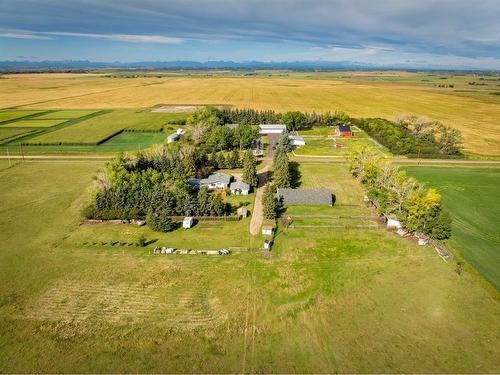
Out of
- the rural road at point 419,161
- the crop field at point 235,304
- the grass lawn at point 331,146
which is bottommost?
the crop field at point 235,304

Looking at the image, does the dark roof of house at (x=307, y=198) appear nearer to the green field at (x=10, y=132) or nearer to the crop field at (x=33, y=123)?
the green field at (x=10, y=132)

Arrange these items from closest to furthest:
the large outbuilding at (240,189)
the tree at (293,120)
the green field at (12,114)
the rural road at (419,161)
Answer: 1. the large outbuilding at (240,189)
2. the rural road at (419,161)
3. the tree at (293,120)
4. the green field at (12,114)

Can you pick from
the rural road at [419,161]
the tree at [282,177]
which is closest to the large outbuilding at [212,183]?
the tree at [282,177]

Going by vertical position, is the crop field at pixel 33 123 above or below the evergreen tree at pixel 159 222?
above

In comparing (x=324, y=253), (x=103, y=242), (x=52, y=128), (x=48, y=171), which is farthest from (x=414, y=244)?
(x=52, y=128)

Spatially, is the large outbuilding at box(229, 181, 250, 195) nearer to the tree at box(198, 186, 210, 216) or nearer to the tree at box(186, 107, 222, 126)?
the tree at box(198, 186, 210, 216)

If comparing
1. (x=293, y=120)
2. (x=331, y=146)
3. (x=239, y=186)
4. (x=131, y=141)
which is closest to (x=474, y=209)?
(x=239, y=186)
